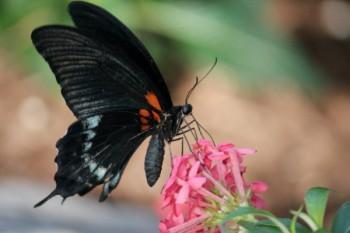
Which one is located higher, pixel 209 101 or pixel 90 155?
pixel 209 101

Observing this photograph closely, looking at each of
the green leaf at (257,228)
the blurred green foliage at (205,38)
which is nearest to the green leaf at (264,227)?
the green leaf at (257,228)

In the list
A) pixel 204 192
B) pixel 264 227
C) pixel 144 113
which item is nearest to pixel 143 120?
pixel 144 113

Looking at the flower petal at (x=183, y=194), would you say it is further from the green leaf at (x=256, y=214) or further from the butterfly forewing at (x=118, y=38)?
the butterfly forewing at (x=118, y=38)

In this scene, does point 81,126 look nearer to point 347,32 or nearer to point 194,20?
point 194,20

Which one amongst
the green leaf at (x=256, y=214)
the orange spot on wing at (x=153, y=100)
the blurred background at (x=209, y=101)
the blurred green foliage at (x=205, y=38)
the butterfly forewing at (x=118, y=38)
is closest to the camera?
the green leaf at (x=256, y=214)

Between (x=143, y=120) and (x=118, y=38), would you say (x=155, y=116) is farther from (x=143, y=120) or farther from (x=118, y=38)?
(x=118, y=38)

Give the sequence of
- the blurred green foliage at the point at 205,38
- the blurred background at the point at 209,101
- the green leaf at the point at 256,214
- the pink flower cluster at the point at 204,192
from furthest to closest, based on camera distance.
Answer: the blurred green foliage at the point at 205,38, the blurred background at the point at 209,101, the pink flower cluster at the point at 204,192, the green leaf at the point at 256,214

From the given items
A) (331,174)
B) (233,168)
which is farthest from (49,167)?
(233,168)

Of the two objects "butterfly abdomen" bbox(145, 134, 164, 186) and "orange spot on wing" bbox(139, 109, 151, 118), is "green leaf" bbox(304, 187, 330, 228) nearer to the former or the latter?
"butterfly abdomen" bbox(145, 134, 164, 186)
